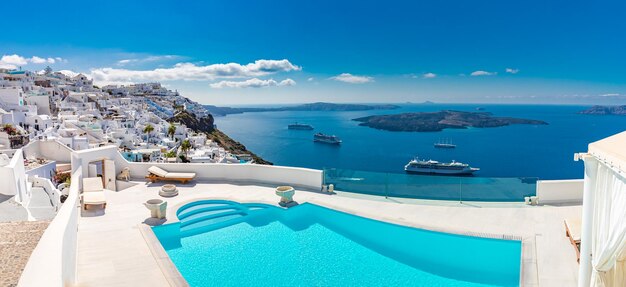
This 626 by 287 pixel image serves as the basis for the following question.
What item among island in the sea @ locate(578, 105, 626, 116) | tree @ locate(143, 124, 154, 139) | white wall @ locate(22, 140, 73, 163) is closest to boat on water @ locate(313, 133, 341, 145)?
tree @ locate(143, 124, 154, 139)

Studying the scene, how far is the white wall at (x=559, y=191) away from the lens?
845 centimetres

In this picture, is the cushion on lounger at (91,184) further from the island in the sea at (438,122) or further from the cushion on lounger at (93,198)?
the island in the sea at (438,122)

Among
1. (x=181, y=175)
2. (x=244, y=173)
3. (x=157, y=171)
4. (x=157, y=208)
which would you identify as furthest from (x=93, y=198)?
(x=244, y=173)

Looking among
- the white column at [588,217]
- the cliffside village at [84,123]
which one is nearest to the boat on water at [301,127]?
the cliffside village at [84,123]

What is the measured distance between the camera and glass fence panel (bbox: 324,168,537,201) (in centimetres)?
883

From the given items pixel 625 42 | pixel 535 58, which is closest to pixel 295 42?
pixel 625 42

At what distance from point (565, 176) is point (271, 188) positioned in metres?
52.5

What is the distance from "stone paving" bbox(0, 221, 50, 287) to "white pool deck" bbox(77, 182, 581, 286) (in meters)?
0.74

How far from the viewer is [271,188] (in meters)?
10.2

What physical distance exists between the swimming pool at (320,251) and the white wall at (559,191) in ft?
8.30

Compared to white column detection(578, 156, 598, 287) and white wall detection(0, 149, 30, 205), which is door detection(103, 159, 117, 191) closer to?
white wall detection(0, 149, 30, 205)

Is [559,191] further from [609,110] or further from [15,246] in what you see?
[609,110]

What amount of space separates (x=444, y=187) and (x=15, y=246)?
330 inches

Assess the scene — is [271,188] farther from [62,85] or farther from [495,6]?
[62,85]
